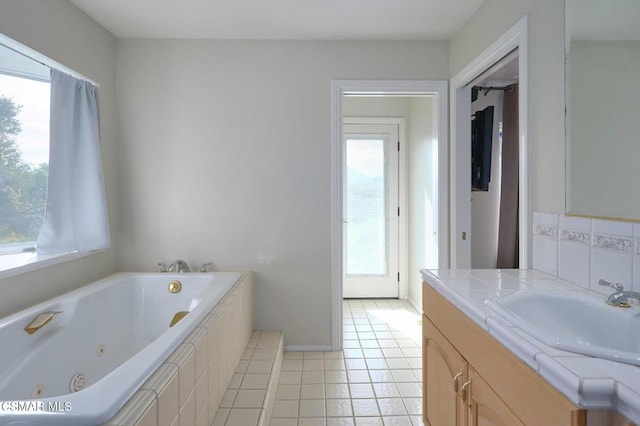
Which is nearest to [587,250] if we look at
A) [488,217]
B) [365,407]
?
[365,407]

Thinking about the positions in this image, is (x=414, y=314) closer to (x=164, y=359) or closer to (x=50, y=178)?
(x=164, y=359)

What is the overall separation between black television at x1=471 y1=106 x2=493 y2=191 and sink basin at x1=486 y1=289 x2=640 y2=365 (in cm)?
175

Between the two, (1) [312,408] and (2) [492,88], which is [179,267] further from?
(2) [492,88]

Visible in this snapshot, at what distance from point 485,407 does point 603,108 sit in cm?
109

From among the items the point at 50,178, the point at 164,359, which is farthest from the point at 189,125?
the point at 164,359

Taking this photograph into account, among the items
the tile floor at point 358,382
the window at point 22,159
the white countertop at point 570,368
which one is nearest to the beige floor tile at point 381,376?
the tile floor at point 358,382

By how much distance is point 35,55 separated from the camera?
5.98 feet

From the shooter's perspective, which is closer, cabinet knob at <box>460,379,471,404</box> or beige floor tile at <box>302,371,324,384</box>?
cabinet knob at <box>460,379,471,404</box>

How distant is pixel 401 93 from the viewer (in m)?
2.59

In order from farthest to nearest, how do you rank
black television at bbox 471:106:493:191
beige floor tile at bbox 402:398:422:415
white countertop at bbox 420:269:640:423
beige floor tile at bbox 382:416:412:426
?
black television at bbox 471:106:493:191, beige floor tile at bbox 402:398:422:415, beige floor tile at bbox 382:416:412:426, white countertop at bbox 420:269:640:423

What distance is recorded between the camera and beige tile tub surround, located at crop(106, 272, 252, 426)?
3.14ft

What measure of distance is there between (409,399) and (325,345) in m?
0.77

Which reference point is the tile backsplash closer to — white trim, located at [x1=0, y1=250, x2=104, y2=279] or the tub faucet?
the tub faucet

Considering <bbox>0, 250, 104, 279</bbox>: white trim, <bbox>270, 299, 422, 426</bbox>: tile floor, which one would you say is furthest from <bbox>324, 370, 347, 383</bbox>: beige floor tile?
<bbox>0, 250, 104, 279</bbox>: white trim
